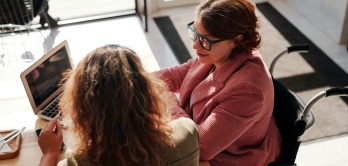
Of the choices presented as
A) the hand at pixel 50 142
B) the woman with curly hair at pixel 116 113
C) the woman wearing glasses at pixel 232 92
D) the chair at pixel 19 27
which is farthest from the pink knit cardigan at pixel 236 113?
the chair at pixel 19 27

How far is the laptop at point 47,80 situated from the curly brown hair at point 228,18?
60 cm

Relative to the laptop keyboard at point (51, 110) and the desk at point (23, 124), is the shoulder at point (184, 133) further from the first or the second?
the laptop keyboard at point (51, 110)

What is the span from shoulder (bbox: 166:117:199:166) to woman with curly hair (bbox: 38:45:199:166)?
0.5 inches

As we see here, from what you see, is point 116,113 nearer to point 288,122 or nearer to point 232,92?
point 232,92

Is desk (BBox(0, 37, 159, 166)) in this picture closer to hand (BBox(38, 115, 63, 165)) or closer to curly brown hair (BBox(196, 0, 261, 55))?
hand (BBox(38, 115, 63, 165))

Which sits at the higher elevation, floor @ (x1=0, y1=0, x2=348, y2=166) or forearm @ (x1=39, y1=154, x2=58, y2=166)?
forearm @ (x1=39, y1=154, x2=58, y2=166)

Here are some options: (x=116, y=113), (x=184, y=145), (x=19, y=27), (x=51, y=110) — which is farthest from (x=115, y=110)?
(x=19, y=27)

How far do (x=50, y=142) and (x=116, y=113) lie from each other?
48 cm

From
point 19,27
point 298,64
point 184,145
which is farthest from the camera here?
point 298,64

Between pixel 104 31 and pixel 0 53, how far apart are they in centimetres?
93

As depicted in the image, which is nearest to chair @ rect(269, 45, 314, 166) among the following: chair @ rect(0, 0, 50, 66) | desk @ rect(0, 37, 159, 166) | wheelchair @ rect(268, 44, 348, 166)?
wheelchair @ rect(268, 44, 348, 166)

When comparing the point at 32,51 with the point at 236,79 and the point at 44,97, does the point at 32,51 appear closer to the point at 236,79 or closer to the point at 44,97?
the point at 44,97

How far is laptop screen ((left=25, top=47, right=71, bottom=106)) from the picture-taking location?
5.91 ft

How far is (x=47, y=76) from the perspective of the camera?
1856 millimetres
